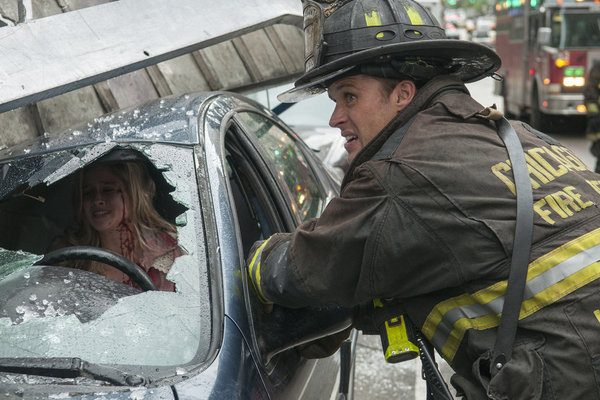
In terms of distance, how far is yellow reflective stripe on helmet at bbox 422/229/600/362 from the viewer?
68.8 inches

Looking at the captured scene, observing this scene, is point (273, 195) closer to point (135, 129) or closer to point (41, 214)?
point (135, 129)

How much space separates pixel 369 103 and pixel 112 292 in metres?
0.91

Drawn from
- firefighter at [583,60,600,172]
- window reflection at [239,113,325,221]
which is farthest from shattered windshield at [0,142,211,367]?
firefighter at [583,60,600,172]

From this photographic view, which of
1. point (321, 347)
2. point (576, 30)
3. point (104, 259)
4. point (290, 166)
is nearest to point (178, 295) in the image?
point (104, 259)

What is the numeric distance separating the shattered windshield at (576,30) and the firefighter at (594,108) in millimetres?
6336

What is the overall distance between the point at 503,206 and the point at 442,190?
0.53ft

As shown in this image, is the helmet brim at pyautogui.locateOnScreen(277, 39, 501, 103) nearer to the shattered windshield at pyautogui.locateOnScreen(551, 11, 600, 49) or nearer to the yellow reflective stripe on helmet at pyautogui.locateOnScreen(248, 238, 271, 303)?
the yellow reflective stripe on helmet at pyautogui.locateOnScreen(248, 238, 271, 303)

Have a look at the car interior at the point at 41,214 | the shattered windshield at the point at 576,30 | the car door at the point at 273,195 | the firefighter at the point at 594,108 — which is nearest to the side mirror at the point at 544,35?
the shattered windshield at the point at 576,30

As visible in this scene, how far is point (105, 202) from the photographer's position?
9.62 ft

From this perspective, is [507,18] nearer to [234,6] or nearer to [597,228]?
[234,6]

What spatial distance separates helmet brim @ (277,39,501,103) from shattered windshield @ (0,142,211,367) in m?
0.48

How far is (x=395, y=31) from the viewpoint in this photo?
6.87ft

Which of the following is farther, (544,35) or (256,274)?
(544,35)

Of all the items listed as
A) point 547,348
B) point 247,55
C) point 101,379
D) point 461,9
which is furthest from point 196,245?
point 461,9
